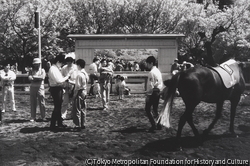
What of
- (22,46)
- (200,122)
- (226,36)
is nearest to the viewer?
(200,122)

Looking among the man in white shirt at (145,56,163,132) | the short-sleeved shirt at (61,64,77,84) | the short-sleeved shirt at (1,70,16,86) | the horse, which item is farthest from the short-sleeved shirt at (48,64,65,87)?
the short-sleeved shirt at (1,70,16,86)

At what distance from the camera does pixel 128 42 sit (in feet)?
58.9

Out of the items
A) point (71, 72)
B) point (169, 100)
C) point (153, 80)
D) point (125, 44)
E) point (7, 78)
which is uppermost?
point (125, 44)

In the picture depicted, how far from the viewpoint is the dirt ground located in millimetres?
5389

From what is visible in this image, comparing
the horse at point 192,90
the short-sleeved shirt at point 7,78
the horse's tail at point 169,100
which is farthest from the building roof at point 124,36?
the horse's tail at point 169,100

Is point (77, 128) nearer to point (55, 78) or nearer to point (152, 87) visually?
point (55, 78)

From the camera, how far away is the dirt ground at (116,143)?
5.39 metres

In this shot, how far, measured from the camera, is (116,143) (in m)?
6.48

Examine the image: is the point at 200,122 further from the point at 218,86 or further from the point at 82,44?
the point at 82,44

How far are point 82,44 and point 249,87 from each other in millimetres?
9026

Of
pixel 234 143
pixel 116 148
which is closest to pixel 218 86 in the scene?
pixel 234 143

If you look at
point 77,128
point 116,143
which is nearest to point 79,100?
point 77,128

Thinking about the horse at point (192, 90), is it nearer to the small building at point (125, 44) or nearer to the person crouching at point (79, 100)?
the person crouching at point (79, 100)

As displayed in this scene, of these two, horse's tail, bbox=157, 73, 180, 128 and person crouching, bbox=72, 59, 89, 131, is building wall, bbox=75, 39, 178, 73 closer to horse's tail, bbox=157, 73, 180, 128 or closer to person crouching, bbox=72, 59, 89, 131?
person crouching, bbox=72, 59, 89, 131
